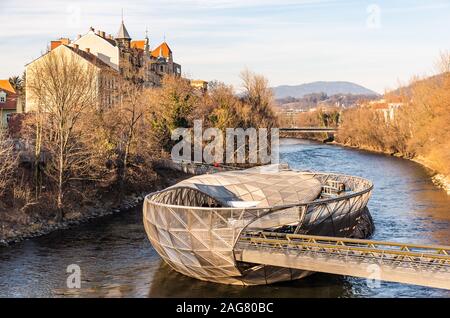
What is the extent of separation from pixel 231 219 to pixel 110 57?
2472 inches

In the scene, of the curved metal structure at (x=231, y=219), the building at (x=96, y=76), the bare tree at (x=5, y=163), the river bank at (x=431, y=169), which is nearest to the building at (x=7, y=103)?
the building at (x=96, y=76)

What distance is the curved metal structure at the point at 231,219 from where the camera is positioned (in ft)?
89.7

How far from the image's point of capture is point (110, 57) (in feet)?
281

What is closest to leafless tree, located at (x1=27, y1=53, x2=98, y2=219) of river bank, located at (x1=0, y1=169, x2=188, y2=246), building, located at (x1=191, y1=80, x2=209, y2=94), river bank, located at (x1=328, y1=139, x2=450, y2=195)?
river bank, located at (x1=0, y1=169, x2=188, y2=246)

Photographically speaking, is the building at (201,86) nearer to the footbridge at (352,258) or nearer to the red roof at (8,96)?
the red roof at (8,96)

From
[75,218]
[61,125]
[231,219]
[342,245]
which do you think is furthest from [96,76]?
[342,245]

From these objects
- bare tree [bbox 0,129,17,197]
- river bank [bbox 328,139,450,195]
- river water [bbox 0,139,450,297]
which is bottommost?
river water [bbox 0,139,450,297]

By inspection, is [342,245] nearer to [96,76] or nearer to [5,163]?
[5,163]

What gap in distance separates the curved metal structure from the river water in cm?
92

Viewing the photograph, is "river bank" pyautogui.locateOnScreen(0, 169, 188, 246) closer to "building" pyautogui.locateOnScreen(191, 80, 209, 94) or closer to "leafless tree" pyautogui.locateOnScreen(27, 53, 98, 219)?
"leafless tree" pyautogui.locateOnScreen(27, 53, 98, 219)

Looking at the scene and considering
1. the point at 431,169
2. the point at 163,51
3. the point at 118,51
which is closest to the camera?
the point at 431,169

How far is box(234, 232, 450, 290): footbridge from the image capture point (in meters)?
22.7

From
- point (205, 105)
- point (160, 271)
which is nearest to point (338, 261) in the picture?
point (160, 271)
